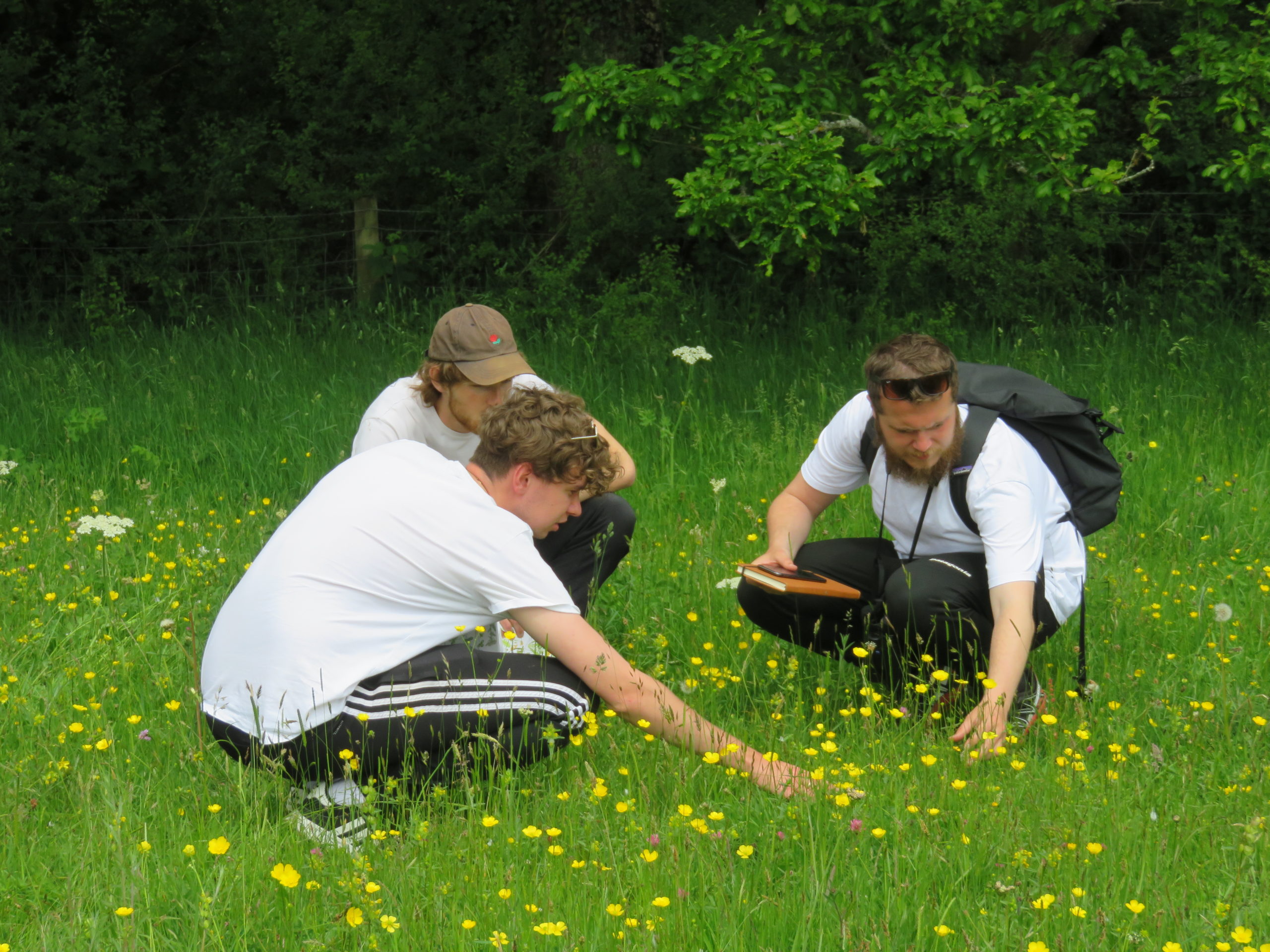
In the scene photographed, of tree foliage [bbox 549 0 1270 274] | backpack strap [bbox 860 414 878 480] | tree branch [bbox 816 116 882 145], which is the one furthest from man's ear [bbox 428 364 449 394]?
tree branch [bbox 816 116 882 145]

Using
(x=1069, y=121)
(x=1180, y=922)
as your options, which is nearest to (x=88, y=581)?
(x=1180, y=922)

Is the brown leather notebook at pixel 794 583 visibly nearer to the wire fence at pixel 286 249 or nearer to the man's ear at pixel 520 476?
the man's ear at pixel 520 476

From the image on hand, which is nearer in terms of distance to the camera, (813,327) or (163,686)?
(163,686)

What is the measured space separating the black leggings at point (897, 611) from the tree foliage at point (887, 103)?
311 cm

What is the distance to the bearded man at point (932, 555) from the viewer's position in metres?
3.38

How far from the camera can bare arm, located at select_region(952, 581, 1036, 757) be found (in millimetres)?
3041

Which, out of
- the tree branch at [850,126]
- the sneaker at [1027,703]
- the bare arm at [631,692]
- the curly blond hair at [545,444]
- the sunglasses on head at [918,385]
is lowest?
the sneaker at [1027,703]

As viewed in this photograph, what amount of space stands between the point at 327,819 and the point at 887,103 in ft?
17.8

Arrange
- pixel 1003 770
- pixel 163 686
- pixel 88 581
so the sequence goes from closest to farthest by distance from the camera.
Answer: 1. pixel 1003 770
2. pixel 163 686
3. pixel 88 581

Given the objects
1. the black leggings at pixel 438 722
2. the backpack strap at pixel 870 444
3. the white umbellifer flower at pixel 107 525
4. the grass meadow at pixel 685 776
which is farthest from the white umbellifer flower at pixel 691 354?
the black leggings at pixel 438 722

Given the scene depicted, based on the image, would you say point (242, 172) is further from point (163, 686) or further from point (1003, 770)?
point (1003, 770)

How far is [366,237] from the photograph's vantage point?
11.2 meters

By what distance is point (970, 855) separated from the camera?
8.41 ft

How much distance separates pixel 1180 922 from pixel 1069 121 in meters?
5.24
